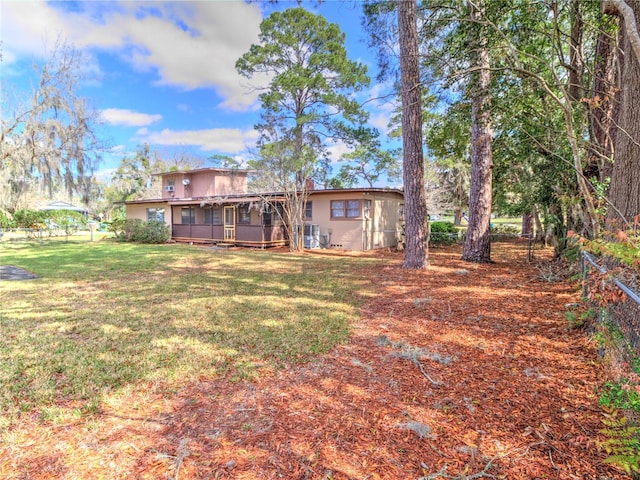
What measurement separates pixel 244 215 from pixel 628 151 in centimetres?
1547

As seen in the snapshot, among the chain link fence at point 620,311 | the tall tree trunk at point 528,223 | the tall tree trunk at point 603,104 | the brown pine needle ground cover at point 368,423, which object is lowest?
the brown pine needle ground cover at point 368,423

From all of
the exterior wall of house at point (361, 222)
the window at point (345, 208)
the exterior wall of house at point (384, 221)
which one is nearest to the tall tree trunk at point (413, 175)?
the exterior wall of house at point (361, 222)

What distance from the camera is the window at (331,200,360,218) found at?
14.8m

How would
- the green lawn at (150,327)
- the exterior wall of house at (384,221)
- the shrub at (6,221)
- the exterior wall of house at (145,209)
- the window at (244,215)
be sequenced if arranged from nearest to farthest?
the green lawn at (150,327) < the exterior wall of house at (384,221) < the window at (244,215) < the exterior wall of house at (145,209) < the shrub at (6,221)

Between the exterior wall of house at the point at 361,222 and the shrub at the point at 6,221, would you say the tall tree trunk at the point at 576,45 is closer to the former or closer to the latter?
the exterior wall of house at the point at 361,222

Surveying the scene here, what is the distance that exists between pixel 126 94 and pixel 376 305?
19.4 meters

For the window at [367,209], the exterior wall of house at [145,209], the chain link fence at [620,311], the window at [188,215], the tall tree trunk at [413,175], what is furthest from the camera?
the exterior wall of house at [145,209]

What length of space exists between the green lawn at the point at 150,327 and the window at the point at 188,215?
10222 millimetres

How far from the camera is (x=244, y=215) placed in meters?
16.9

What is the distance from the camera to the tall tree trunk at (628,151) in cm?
304

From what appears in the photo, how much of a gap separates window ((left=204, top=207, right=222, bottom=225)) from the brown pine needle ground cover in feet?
50.8

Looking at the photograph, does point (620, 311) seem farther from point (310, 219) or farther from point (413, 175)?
point (310, 219)

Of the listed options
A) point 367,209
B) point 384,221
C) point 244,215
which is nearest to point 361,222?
point 367,209

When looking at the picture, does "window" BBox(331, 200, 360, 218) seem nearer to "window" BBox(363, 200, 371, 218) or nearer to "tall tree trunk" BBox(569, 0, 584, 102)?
"window" BBox(363, 200, 371, 218)
